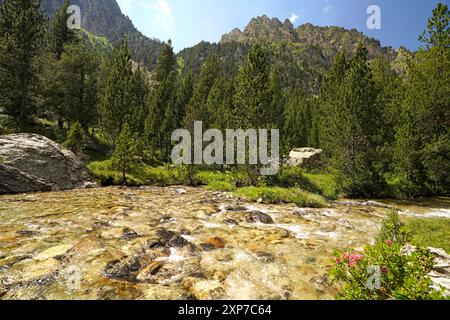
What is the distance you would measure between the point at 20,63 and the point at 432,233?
4636 cm

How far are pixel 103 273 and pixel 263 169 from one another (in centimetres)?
2203

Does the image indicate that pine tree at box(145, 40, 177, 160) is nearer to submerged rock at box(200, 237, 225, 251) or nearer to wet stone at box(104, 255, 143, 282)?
submerged rock at box(200, 237, 225, 251)

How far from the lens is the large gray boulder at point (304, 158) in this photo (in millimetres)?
43406

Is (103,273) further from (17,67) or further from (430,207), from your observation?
(17,67)

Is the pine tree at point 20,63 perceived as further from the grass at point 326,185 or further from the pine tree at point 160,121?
the grass at point 326,185

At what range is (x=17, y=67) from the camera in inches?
1387

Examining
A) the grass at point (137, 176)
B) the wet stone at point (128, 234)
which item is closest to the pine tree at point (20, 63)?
the grass at point (137, 176)

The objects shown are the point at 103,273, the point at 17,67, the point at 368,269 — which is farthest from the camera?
the point at 17,67

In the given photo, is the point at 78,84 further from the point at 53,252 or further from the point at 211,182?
the point at 53,252

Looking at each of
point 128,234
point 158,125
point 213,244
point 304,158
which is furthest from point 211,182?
point 158,125

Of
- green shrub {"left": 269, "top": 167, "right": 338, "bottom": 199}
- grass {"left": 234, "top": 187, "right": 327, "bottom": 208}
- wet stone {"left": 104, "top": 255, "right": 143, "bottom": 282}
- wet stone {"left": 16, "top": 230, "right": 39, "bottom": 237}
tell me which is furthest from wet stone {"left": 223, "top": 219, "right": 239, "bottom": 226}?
green shrub {"left": 269, "top": 167, "right": 338, "bottom": 199}

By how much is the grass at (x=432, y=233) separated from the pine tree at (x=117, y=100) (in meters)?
36.3
